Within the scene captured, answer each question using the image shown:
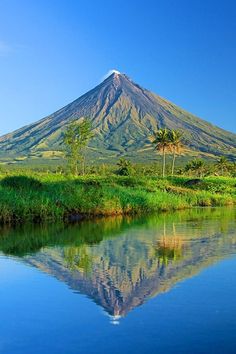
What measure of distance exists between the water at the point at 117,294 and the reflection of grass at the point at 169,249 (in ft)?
0.07

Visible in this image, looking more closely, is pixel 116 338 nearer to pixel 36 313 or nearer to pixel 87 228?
pixel 36 313

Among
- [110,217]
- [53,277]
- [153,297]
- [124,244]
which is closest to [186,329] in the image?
[153,297]

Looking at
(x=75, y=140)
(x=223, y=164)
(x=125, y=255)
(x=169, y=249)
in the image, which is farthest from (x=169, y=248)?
(x=223, y=164)

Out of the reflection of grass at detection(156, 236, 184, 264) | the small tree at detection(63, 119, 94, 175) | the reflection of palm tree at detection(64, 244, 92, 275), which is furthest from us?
the small tree at detection(63, 119, 94, 175)

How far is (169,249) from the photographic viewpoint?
13.0 metres

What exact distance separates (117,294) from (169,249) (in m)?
4.78

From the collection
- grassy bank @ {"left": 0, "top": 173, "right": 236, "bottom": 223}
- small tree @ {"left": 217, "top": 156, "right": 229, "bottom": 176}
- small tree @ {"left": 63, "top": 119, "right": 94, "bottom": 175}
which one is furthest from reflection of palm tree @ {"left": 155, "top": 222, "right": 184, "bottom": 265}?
small tree @ {"left": 217, "top": 156, "right": 229, "bottom": 176}

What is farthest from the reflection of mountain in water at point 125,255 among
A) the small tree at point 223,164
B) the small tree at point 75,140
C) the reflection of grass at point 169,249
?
the small tree at point 223,164

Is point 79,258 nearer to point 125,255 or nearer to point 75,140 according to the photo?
Result: point 125,255

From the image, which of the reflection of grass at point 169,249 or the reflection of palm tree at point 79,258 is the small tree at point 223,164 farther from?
the reflection of palm tree at point 79,258

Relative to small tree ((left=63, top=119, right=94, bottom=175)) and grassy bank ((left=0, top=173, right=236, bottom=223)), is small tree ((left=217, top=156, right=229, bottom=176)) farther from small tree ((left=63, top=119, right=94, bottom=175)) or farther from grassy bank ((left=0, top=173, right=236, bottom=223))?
grassy bank ((left=0, top=173, right=236, bottom=223))

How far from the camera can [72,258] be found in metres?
11.7

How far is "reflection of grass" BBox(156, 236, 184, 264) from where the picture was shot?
11.6 meters

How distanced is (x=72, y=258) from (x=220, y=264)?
308 centimetres
